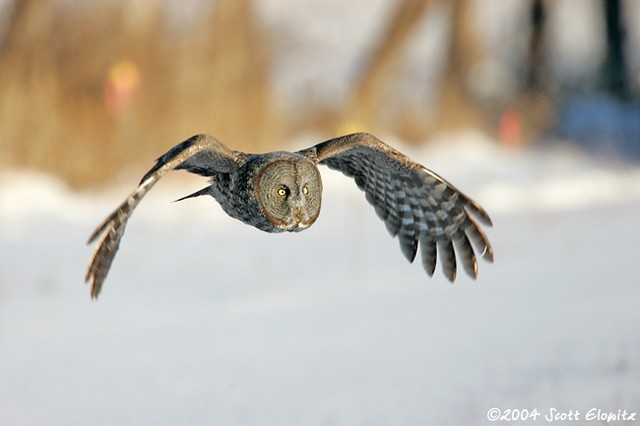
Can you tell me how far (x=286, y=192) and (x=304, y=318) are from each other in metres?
6.32

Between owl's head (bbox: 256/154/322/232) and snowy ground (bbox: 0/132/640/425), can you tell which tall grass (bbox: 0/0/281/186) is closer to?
snowy ground (bbox: 0/132/640/425)

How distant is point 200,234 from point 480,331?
513cm

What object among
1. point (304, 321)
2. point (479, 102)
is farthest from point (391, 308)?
point (479, 102)

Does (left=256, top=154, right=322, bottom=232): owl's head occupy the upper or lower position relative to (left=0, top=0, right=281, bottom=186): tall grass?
lower

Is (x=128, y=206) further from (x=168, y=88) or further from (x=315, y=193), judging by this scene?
(x=168, y=88)

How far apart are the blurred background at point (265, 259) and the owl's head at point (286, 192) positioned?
2443mm

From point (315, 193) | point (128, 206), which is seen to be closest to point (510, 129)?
point (315, 193)

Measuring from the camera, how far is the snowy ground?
8.67 m

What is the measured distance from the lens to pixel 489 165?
2217 centimetres

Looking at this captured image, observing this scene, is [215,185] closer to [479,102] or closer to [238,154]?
[238,154]

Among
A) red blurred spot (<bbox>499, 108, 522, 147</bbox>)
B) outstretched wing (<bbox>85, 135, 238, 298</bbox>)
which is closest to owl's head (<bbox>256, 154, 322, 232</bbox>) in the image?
outstretched wing (<bbox>85, 135, 238, 298</bbox>)

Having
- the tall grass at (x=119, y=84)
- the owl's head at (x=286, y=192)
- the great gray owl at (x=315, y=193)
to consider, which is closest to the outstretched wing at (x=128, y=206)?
the great gray owl at (x=315, y=193)

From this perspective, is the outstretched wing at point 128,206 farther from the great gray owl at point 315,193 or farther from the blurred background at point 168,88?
the blurred background at point 168,88

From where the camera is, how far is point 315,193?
6344mm
